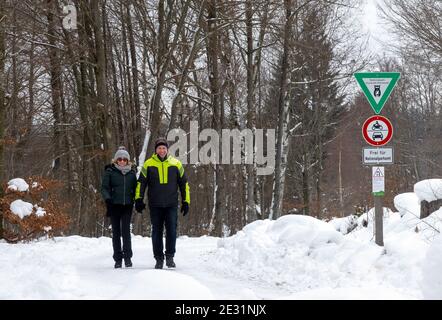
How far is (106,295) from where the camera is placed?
16.8ft

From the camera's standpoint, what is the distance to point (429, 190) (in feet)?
27.6

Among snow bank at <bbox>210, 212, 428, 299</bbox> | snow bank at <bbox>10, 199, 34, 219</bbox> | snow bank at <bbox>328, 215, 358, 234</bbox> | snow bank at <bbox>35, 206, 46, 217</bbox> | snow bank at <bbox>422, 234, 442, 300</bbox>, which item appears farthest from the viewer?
snow bank at <bbox>35, 206, 46, 217</bbox>

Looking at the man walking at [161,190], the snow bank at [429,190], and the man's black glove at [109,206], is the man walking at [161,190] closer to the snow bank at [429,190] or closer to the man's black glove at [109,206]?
the man's black glove at [109,206]

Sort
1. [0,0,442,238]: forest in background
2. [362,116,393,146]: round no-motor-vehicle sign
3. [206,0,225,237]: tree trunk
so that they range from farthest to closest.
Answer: [206,0,225,237]: tree trunk, [0,0,442,238]: forest in background, [362,116,393,146]: round no-motor-vehicle sign

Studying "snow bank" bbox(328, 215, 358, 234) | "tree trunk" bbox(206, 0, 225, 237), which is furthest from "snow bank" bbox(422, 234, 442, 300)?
"tree trunk" bbox(206, 0, 225, 237)

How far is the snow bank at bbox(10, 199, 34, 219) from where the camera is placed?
11.2 meters

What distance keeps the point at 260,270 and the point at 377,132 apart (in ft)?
8.32

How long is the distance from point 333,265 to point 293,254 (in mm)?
975

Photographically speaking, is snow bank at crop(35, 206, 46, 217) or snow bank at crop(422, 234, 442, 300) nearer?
snow bank at crop(422, 234, 442, 300)

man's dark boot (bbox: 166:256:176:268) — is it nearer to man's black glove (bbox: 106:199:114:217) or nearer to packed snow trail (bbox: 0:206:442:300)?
packed snow trail (bbox: 0:206:442:300)

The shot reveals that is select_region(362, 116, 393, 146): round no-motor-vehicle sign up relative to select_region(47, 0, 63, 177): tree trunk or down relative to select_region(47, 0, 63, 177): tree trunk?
down

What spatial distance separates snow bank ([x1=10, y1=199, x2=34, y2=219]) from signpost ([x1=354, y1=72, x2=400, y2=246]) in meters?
7.64
